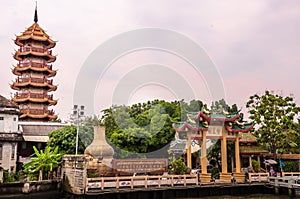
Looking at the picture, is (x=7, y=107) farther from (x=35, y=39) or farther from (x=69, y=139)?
(x=35, y=39)

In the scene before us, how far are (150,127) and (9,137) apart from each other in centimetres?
1291

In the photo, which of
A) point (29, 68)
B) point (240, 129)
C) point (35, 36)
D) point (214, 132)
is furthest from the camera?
point (35, 36)

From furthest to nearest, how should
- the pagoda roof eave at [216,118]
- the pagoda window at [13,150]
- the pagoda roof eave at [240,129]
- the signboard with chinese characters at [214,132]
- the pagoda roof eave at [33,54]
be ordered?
the pagoda roof eave at [33,54] → the pagoda window at [13,150] → the pagoda roof eave at [240,129] → the signboard with chinese characters at [214,132] → the pagoda roof eave at [216,118]

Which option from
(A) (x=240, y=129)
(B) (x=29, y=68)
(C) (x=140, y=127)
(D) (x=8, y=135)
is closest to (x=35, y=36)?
(B) (x=29, y=68)

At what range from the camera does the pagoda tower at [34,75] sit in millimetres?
37938

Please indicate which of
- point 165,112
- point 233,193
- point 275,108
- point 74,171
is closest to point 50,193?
point 74,171

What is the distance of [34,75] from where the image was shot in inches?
1540

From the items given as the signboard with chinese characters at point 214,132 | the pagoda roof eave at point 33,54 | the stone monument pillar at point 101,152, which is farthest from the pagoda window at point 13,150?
the signboard with chinese characters at point 214,132

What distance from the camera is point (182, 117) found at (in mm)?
29109

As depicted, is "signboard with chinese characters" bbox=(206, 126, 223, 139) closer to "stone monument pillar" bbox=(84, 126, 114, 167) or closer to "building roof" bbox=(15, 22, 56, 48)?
"stone monument pillar" bbox=(84, 126, 114, 167)

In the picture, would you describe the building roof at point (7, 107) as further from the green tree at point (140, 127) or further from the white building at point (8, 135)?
the green tree at point (140, 127)

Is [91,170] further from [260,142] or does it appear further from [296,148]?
[296,148]

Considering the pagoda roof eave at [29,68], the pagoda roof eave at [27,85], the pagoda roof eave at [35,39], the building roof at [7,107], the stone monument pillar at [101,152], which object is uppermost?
the pagoda roof eave at [35,39]

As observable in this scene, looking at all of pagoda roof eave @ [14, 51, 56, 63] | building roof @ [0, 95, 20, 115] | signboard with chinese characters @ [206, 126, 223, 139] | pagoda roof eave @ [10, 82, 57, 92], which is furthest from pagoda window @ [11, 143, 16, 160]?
signboard with chinese characters @ [206, 126, 223, 139]
